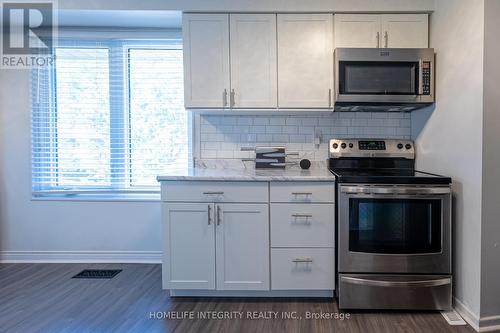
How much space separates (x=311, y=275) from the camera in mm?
2098

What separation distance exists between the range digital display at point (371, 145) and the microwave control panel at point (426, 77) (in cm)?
53

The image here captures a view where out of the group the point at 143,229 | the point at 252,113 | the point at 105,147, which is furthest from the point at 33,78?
the point at 252,113

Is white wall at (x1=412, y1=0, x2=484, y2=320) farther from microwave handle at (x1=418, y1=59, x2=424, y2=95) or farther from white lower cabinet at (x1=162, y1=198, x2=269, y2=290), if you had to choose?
white lower cabinet at (x1=162, y1=198, x2=269, y2=290)

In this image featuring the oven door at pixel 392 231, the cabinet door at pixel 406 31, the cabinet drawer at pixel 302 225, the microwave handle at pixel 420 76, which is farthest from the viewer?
the cabinet door at pixel 406 31

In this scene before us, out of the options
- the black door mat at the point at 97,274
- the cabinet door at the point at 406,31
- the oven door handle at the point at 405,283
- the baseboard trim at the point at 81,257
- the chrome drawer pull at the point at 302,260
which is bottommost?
the black door mat at the point at 97,274

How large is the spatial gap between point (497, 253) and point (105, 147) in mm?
3175

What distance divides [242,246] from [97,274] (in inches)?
55.4

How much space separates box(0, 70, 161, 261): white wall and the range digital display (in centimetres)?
198

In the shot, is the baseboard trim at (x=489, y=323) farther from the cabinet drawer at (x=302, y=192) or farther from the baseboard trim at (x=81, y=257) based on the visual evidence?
the baseboard trim at (x=81, y=257)

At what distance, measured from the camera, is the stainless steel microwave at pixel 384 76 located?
223 cm

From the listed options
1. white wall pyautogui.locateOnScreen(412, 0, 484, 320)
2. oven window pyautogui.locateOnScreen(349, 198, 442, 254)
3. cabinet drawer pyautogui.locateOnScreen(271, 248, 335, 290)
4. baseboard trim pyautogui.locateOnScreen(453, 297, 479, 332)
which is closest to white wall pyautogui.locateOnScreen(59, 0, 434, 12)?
white wall pyautogui.locateOnScreen(412, 0, 484, 320)

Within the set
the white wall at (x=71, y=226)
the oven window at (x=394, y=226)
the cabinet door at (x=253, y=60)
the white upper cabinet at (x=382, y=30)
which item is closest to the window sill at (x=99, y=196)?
the white wall at (x=71, y=226)

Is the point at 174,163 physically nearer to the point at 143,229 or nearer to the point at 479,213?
the point at 143,229

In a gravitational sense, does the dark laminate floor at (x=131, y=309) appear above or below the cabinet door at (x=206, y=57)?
below
